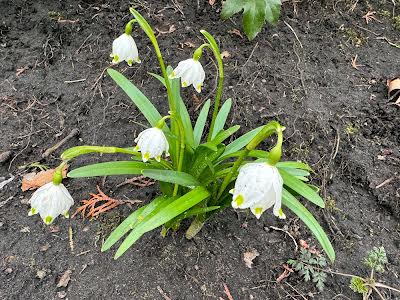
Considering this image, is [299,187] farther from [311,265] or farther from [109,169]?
[109,169]

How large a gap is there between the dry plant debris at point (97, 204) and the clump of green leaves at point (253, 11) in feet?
3.45

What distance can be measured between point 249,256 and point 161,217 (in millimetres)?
637

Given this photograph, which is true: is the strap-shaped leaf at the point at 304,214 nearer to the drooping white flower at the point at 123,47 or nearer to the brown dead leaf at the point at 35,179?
the drooping white flower at the point at 123,47

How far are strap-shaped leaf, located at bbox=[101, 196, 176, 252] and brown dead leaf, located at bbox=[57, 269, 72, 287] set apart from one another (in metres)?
0.31

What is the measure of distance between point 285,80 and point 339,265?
3.71 ft

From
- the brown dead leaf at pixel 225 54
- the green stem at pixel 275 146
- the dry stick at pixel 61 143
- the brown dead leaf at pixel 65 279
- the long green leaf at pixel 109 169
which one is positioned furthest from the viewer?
the brown dead leaf at pixel 225 54

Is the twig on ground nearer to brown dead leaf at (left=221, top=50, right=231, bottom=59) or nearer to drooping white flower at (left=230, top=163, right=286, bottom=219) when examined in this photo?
drooping white flower at (left=230, top=163, right=286, bottom=219)

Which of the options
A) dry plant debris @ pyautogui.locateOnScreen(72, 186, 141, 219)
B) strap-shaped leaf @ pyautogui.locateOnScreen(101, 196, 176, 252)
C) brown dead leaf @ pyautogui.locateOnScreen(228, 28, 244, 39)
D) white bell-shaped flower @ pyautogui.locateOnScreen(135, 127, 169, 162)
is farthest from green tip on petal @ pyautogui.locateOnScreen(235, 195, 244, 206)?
brown dead leaf @ pyautogui.locateOnScreen(228, 28, 244, 39)

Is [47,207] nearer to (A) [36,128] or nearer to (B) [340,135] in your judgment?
(A) [36,128]

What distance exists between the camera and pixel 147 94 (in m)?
2.65

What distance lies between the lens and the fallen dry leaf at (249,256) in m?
2.13

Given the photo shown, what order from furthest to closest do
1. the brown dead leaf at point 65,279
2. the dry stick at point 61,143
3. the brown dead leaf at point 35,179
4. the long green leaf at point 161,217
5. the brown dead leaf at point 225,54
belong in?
the brown dead leaf at point 225,54 → the dry stick at point 61,143 → the brown dead leaf at point 35,179 → the brown dead leaf at point 65,279 → the long green leaf at point 161,217

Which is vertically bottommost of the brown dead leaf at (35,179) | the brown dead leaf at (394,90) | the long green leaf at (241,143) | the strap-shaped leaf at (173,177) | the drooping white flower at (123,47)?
the brown dead leaf at (394,90)

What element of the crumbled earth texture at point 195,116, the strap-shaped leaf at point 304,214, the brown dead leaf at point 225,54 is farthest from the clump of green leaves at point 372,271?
the brown dead leaf at point 225,54
